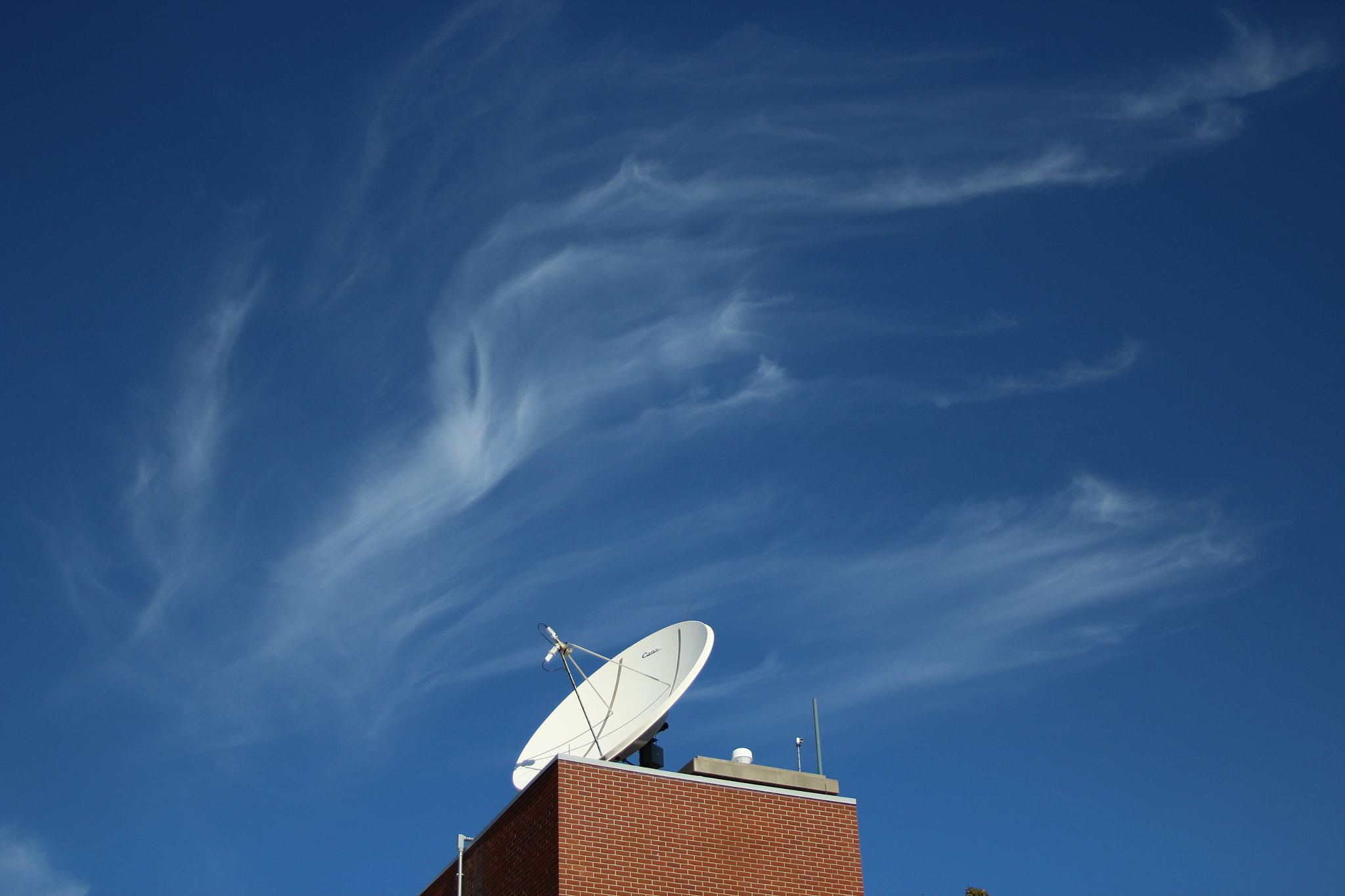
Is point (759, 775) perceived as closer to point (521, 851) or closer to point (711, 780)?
point (711, 780)

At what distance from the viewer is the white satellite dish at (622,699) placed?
2211 cm

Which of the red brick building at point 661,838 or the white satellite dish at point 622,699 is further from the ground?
the white satellite dish at point 622,699

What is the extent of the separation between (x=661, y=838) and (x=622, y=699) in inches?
153

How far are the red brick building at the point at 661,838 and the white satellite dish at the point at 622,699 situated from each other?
139 cm

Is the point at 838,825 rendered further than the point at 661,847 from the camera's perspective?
Yes

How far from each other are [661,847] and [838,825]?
13.1ft

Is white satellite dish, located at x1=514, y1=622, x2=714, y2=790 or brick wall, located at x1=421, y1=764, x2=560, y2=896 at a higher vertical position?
white satellite dish, located at x1=514, y1=622, x2=714, y2=790

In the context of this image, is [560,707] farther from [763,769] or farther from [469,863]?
[763,769]

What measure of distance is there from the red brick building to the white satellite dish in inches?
54.7

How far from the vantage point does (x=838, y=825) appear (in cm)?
2273

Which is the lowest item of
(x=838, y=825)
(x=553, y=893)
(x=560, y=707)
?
(x=553, y=893)

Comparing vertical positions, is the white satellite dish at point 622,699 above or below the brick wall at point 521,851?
above

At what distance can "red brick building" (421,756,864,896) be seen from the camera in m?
20.2

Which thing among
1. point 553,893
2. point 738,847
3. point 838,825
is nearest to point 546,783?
point 553,893
